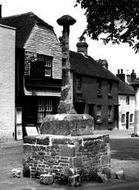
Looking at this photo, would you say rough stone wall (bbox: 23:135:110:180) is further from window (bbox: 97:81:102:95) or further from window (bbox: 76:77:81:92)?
window (bbox: 97:81:102:95)

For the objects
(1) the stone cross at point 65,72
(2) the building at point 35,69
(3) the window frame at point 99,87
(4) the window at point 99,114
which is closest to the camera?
(1) the stone cross at point 65,72

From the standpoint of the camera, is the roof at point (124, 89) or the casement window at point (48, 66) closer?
the casement window at point (48, 66)

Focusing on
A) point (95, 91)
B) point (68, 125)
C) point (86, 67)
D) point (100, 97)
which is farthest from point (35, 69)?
point (68, 125)

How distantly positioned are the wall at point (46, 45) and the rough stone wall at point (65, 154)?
16419 millimetres

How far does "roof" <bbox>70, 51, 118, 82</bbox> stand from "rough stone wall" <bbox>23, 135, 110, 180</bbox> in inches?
916

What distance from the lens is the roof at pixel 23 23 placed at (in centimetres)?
2780

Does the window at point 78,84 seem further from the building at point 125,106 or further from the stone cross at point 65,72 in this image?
the stone cross at point 65,72

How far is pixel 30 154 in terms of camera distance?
462 inches

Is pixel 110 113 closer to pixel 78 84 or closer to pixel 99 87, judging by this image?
pixel 99 87

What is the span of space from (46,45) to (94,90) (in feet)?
38.2

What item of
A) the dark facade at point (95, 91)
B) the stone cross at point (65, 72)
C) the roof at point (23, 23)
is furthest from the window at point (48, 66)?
the stone cross at point (65, 72)

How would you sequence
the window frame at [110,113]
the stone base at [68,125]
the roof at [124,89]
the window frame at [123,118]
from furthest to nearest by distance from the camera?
the roof at [124,89] → the window frame at [123,118] → the window frame at [110,113] → the stone base at [68,125]

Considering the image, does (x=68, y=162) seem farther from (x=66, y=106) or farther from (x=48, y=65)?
(x=48, y=65)

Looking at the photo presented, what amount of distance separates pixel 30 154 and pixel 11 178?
881mm
